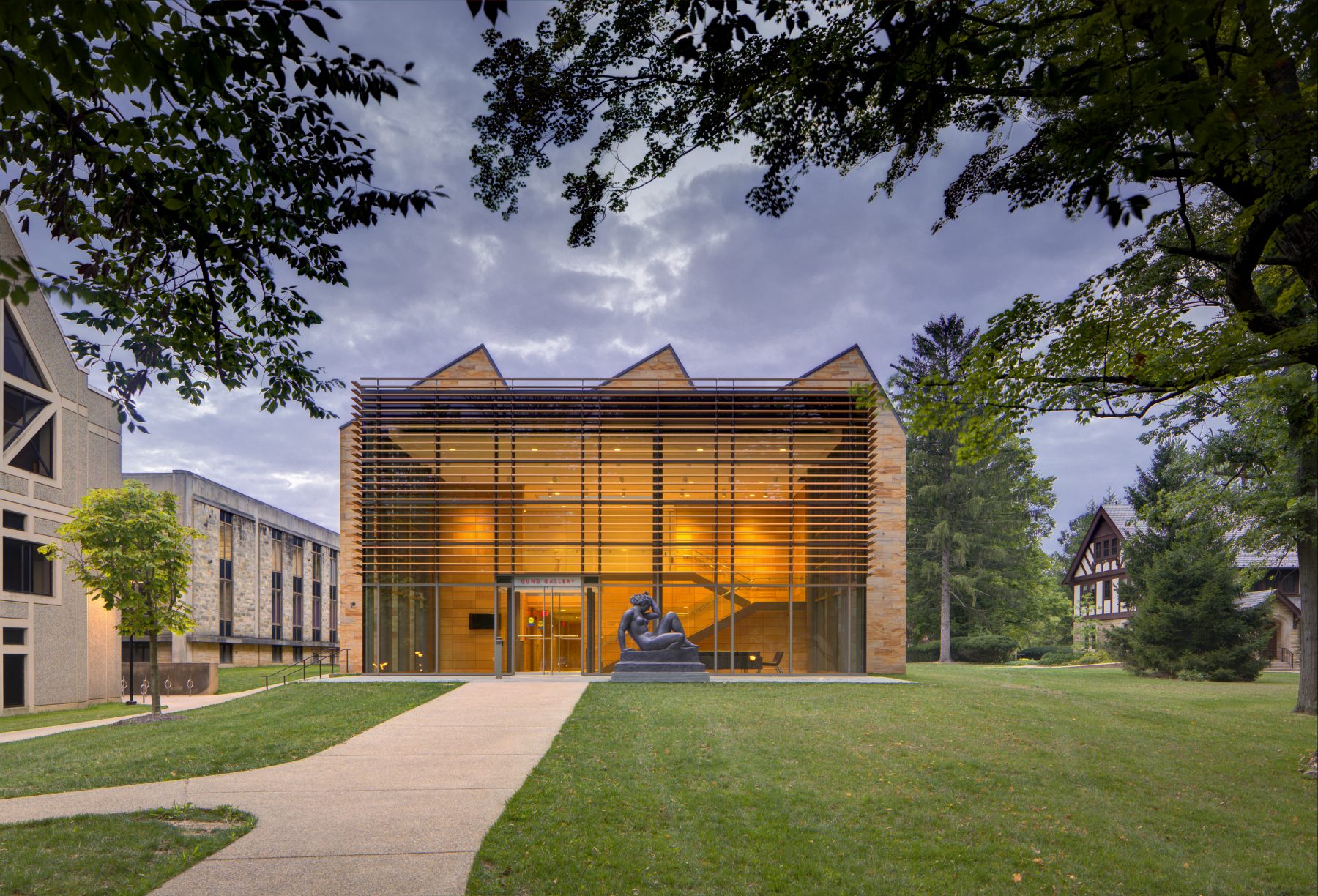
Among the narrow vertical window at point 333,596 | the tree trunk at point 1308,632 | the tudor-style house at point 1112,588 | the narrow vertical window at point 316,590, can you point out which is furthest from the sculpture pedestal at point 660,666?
the narrow vertical window at point 333,596

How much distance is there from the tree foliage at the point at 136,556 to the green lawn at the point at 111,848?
1305 centimetres

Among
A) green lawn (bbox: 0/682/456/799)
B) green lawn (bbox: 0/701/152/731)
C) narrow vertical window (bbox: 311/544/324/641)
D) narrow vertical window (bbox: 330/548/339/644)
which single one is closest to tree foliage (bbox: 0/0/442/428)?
green lawn (bbox: 0/682/456/799)

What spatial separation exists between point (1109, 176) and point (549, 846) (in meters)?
7.30

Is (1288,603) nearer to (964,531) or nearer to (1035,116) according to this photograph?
(964,531)

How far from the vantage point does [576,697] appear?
1825 cm

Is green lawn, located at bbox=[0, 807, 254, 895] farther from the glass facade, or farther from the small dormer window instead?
the small dormer window

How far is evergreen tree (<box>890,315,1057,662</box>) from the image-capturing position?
4984 centimetres

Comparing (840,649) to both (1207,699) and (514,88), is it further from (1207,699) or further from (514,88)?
(514,88)

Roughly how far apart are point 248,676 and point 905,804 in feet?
126

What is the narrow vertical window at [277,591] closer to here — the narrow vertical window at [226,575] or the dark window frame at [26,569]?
the narrow vertical window at [226,575]

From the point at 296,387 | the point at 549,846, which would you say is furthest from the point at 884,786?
the point at 296,387

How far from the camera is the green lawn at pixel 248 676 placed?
32.1m

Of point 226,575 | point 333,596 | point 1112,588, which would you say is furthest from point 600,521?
point 333,596

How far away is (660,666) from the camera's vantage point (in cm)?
2297
